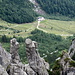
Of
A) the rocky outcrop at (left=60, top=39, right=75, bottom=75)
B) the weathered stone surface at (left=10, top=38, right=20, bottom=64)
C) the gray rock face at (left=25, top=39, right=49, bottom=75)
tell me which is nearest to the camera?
the gray rock face at (left=25, top=39, right=49, bottom=75)

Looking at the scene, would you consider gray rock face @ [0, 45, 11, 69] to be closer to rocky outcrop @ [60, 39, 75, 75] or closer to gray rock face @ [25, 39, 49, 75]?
gray rock face @ [25, 39, 49, 75]

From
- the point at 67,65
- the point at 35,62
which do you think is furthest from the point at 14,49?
the point at 67,65

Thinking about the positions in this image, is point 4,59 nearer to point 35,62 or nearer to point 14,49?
point 14,49

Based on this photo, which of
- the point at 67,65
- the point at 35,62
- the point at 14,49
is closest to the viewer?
the point at 35,62

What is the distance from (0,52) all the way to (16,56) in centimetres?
861

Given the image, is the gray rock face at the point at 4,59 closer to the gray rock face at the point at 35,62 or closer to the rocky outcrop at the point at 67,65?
the gray rock face at the point at 35,62

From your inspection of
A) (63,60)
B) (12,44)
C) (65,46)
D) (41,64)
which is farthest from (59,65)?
(65,46)

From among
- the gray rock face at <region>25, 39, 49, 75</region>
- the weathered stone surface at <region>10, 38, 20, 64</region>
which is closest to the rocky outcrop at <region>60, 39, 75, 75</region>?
the gray rock face at <region>25, 39, 49, 75</region>

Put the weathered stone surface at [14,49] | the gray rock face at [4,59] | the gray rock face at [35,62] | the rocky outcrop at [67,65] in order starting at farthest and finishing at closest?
1. the gray rock face at [4,59]
2. the rocky outcrop at [67,65]
3. the weathered stone surface at [14,49]
4. the gray rock face at [35,62]

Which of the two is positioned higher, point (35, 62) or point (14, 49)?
point (14, 49)

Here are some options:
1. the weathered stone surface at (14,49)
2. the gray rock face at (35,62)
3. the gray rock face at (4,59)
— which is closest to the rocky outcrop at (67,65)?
the gray rock face at (35,62)

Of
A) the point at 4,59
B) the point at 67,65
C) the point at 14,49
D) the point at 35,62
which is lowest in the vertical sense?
the point at 4,59

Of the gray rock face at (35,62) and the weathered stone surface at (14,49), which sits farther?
the weathered stone surface at (14,49)

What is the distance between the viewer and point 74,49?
52.4 meters
